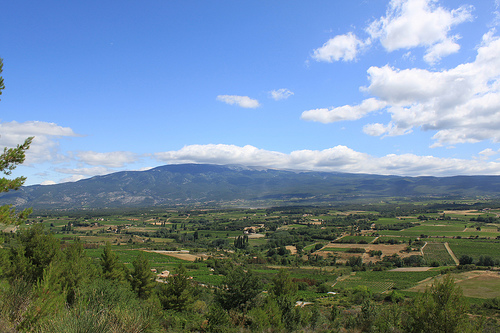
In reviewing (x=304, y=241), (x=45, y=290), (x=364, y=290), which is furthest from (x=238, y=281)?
(x=304, y=241)

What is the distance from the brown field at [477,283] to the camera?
1872 inches

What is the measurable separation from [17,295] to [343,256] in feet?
276

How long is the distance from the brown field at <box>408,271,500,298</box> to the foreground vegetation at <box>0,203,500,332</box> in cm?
19

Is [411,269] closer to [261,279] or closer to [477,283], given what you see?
[477,283]

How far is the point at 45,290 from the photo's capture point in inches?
466

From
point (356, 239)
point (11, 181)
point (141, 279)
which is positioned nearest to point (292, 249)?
point (356, 239)

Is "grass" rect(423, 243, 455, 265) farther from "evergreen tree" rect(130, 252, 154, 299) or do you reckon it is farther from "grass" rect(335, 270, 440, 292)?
"evergreen tree" rect(130, 252, 154, 299)

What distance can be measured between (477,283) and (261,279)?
40.0 metres

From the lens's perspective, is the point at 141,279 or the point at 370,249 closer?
the point at 141,279

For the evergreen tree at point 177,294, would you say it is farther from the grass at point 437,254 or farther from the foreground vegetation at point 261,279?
the grass at point 437,254

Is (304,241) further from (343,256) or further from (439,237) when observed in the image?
(439,237)

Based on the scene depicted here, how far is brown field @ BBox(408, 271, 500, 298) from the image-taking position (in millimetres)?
47547

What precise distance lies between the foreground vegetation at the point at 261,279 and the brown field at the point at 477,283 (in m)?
0.19

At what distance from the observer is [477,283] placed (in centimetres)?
5338
